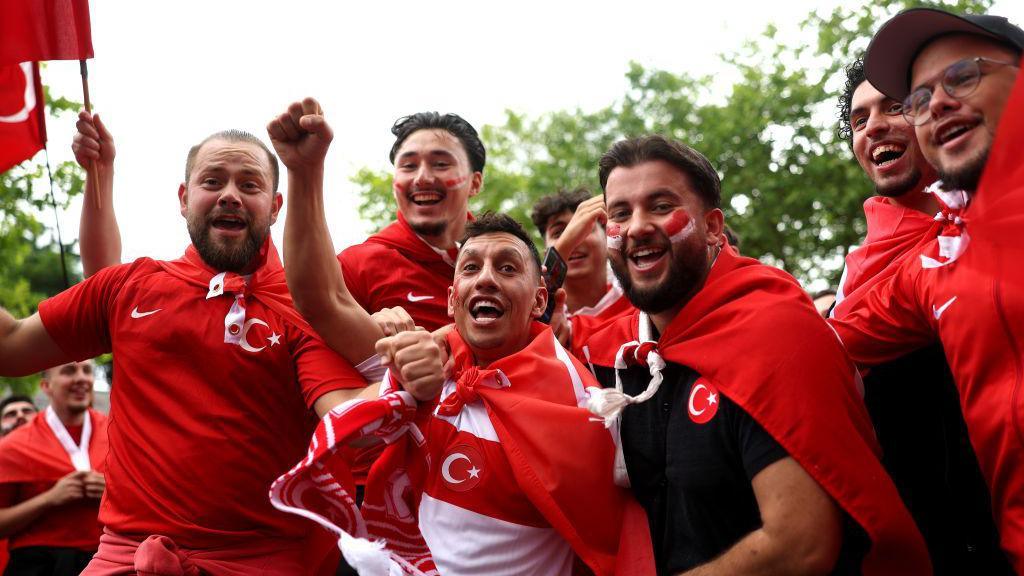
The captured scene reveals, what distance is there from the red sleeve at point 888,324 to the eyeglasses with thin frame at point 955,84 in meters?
0.52

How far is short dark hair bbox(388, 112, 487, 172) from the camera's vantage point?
5.42 meters

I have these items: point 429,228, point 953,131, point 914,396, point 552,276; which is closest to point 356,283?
point 429,228

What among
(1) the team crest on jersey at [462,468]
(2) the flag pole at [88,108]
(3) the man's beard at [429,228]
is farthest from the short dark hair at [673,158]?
(2) the flag pole at [88,108]

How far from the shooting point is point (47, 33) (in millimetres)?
4707

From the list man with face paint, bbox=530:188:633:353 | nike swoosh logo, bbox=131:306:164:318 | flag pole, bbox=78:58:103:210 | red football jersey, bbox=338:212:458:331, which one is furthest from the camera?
red football jersey, bbox=338:212:458:331

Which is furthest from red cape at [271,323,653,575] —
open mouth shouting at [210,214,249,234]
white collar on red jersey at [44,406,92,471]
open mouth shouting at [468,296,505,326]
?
white collar on red jersey at [44,406,92,471]

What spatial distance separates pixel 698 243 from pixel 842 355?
65cm

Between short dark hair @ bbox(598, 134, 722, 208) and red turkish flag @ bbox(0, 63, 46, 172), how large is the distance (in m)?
3.23

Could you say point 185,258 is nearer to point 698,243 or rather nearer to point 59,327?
point 59,327

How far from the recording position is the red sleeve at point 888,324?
3.26m

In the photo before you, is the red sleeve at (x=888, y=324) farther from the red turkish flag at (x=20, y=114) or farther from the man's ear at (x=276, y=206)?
the red turkish flag at (x=20, y=114)

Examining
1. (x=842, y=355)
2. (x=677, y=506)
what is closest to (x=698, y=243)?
(x=842, y=355)

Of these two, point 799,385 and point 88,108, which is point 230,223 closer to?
point 88,108

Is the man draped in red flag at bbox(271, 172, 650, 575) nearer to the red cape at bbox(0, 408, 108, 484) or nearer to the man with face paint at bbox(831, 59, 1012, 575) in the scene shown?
the man with face paint at bbox(831, 59, 1012, 575)
